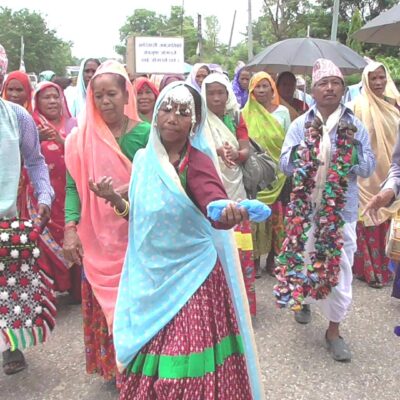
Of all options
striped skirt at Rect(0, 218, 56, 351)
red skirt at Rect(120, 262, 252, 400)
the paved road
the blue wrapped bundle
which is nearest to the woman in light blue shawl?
the paved road

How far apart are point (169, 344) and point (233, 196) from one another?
193 centimetres

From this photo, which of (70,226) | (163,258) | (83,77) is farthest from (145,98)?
(163,258)

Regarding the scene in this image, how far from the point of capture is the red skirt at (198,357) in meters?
2.20

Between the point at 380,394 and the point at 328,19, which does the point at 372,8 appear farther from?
the point at 380,394

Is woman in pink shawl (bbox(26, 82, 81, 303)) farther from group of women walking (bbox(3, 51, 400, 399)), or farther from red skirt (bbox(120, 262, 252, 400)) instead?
red skirt (bbox(120, 262, 252, 400))

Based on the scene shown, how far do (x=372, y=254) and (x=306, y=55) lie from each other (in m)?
2.45

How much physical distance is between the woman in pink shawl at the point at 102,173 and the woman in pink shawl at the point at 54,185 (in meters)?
1.44

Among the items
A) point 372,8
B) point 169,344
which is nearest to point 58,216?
point 169,344

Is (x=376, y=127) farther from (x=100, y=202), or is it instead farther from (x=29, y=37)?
(x=29, y=37)

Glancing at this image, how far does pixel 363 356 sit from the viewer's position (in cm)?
366

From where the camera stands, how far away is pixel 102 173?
2900 millimetres

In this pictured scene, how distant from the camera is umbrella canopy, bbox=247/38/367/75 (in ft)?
20.0

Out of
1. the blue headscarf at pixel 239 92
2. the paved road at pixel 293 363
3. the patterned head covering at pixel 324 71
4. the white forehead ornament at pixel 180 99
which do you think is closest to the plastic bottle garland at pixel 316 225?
the patterned head covering at pixel 324 71

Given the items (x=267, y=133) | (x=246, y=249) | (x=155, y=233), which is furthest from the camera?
(x=267, y=133)
